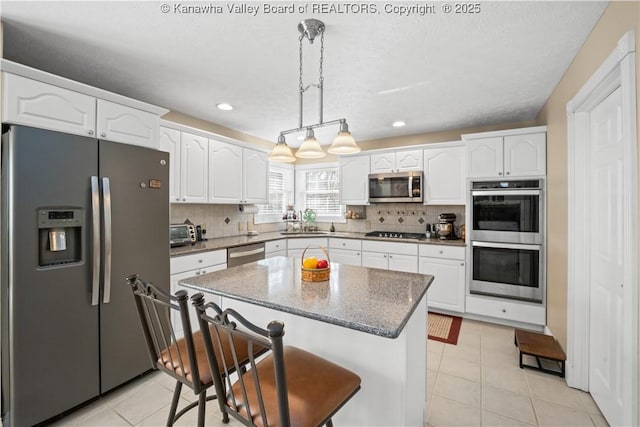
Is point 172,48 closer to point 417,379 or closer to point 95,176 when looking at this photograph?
point 95,176

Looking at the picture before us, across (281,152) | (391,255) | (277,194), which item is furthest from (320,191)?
(281,152)

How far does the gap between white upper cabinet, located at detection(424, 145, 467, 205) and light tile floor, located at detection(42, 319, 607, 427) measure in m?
1.90

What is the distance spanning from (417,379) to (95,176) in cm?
238

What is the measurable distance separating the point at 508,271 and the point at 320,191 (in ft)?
10.0

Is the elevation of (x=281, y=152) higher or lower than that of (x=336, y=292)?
higher

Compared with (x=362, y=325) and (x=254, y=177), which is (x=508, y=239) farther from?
(x=254, y=177)

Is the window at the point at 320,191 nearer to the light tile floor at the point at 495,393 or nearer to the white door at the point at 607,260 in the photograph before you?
the light tile floor at the point at 495,393

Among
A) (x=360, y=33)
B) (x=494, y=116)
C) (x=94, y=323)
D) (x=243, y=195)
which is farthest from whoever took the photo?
(x=243, y=195)

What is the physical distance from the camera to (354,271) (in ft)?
6.70

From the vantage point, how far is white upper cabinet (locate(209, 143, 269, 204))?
3.43m

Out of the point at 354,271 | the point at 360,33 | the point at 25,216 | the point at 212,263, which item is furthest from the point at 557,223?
the point at 25,216

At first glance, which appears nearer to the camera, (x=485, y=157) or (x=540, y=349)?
(x=540, y=349)

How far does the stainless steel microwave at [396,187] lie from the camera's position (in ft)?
12.7

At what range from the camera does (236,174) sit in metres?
3.71
